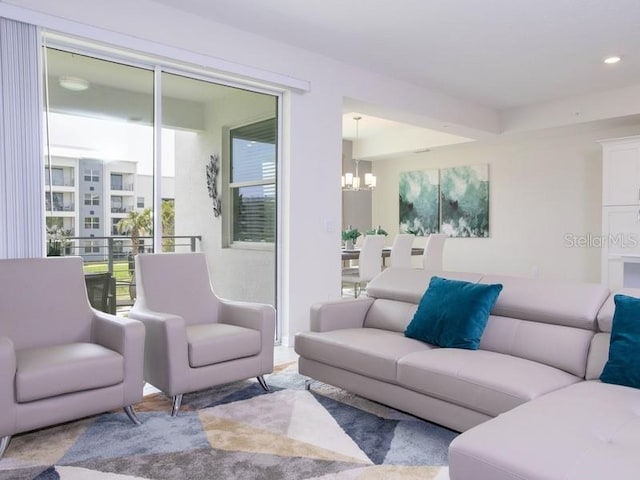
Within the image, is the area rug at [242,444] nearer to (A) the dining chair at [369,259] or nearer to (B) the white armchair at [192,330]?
(B) the white armchair at [192,330]

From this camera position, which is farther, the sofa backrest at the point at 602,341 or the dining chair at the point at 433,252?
the dining chair at the point at 433,252

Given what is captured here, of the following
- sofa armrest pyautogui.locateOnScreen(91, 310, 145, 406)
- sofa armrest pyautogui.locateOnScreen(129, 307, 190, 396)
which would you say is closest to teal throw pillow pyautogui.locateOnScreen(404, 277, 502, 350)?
sofa armrest pyautogui.locateOnScreen(129, 307, 190, 396)

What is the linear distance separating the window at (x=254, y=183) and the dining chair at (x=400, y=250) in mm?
2395

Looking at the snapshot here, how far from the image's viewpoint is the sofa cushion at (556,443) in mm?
1402

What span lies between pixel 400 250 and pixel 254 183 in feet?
8.92

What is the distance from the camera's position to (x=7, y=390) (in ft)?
7.32

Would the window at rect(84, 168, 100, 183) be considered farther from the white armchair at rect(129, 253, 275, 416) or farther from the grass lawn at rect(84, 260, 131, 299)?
the white armchair at rect(129, 253, 275, 416)

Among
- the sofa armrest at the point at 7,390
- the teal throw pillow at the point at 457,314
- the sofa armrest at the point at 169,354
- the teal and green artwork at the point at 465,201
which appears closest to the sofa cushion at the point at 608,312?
the teal throw pillow at the point at 457,314

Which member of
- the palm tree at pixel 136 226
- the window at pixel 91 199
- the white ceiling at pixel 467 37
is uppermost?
the white ceiling at pixel 467 37

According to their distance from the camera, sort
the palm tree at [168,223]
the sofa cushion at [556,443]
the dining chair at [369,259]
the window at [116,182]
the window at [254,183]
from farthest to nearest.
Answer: the dining chair at [369,259], the window at [254,183], the palm tree at [168,223], the window at [116,182], the sofa cushion at [556,443]

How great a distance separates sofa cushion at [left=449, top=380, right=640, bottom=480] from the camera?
1402mm

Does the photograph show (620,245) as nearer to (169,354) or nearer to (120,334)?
(169,354)

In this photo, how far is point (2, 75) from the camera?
9.93 ft

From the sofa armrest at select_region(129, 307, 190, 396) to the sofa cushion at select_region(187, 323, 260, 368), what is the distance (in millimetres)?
66
